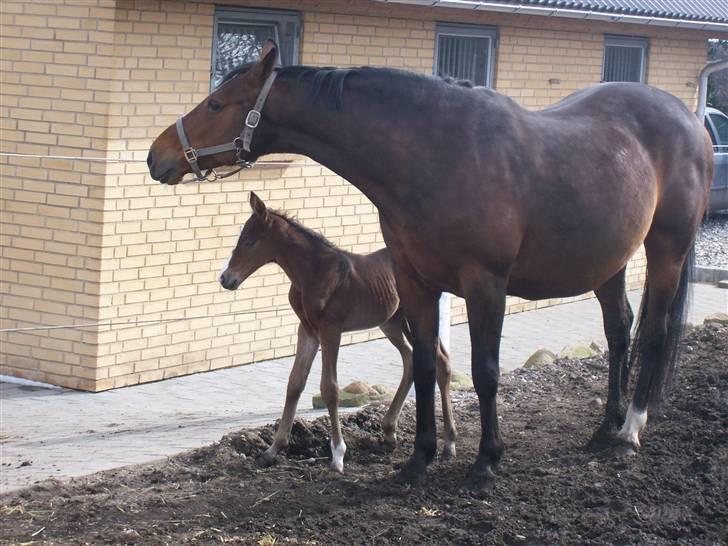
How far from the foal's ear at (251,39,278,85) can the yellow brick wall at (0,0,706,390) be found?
3646mm

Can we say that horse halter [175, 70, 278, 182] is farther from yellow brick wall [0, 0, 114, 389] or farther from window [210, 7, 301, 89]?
window [210, 7, 301, 89]

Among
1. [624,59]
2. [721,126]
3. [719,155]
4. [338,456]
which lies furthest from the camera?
[721,126]

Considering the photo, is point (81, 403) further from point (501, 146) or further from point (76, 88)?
point (501, 146)

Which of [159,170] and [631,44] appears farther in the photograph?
[631,44]

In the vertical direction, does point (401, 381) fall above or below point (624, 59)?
below

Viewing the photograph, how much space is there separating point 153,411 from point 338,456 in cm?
269

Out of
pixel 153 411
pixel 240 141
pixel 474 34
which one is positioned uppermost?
pixel 474 34

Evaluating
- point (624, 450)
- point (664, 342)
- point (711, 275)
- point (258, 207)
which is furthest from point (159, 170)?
point (711, 275)

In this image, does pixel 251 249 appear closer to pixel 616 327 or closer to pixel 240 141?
pixel 240 141

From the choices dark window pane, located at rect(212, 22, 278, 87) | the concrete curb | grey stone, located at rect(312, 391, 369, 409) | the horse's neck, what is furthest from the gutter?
the horse's neck

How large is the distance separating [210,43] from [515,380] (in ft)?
12.4

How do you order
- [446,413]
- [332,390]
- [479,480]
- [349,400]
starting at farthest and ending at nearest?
1. [349,400]
2. [446,413]
3. [332,390]
4. [479,480]

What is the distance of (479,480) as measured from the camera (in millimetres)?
6141

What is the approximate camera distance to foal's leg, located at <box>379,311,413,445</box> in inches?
282
